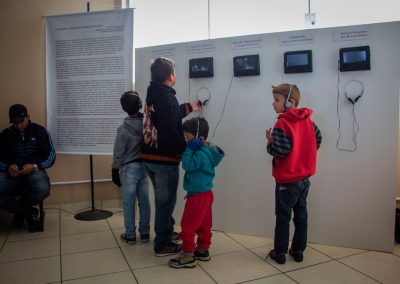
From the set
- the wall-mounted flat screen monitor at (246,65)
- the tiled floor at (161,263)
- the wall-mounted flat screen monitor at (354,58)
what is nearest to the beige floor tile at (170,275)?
the tiled floor at (161,263)

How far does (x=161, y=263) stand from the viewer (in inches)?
82.4

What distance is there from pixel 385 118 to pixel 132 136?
5.80 feet

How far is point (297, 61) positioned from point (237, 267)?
147cm

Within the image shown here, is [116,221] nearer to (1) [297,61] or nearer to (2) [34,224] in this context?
(2) [34,224]

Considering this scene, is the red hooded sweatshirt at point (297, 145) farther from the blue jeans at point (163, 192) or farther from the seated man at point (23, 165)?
the seated man at point (23, 165)

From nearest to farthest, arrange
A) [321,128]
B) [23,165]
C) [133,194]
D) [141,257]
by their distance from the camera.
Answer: [141,257] → [321,128] → [133,194] → [23,165]

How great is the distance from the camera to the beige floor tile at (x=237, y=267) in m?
1.90

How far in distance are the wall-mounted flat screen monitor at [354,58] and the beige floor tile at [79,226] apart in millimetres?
2303

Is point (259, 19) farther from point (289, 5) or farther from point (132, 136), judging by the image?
point (132, 136)

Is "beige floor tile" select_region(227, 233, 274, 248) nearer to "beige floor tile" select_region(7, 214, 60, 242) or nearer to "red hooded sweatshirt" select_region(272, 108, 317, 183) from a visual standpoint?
"red hooded sweatshirt" select_region(272, 108, 317, 183)

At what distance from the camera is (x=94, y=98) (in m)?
2.97

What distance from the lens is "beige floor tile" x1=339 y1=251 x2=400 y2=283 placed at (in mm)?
1894

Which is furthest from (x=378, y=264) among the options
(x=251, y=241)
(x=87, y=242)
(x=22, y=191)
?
(x=22, y=191)

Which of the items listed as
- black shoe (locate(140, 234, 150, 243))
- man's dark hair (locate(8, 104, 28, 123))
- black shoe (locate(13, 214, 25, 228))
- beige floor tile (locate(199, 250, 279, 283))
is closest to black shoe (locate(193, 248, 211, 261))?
beige floor tile (locate(199, 250, 279, 283))
